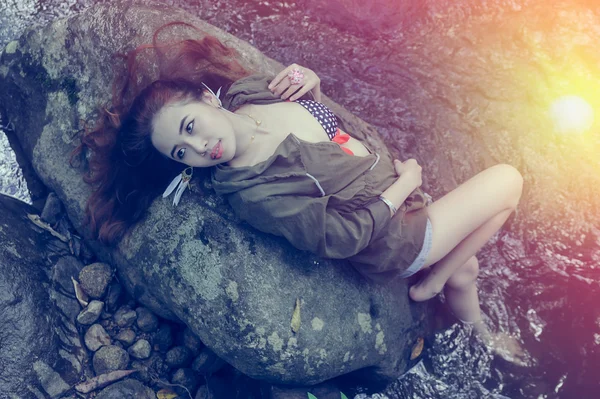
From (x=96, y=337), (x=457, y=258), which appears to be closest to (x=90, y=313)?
(x=96, y=337)

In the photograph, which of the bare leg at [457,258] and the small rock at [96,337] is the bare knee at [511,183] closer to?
the bare leg at [457,258]

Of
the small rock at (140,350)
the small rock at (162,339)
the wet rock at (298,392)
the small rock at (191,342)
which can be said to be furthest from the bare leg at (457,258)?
the small rock at (140,350)

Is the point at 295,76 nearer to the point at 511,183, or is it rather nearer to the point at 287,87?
the point at 287,87

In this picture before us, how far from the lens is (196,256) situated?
3.28m

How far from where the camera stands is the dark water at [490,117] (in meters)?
3.91

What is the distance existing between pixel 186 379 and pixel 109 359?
586mm

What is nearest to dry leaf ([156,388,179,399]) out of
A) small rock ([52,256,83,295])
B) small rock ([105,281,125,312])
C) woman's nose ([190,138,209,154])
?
small rock ([105,281,125,312])

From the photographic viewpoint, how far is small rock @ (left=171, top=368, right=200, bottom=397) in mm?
3736

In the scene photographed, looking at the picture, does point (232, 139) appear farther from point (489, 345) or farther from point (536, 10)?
point (536, 10)

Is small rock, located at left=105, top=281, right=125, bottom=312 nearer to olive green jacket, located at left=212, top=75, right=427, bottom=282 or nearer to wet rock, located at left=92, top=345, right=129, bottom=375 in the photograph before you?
wet rock, located at left=92, top=345, right=129, bottom=375

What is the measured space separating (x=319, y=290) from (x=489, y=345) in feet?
5.33

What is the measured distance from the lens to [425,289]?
371 cm

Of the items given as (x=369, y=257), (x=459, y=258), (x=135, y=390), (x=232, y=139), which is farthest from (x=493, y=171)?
(x=135, y=390)

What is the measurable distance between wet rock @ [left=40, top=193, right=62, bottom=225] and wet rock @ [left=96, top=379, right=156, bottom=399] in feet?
4.63
